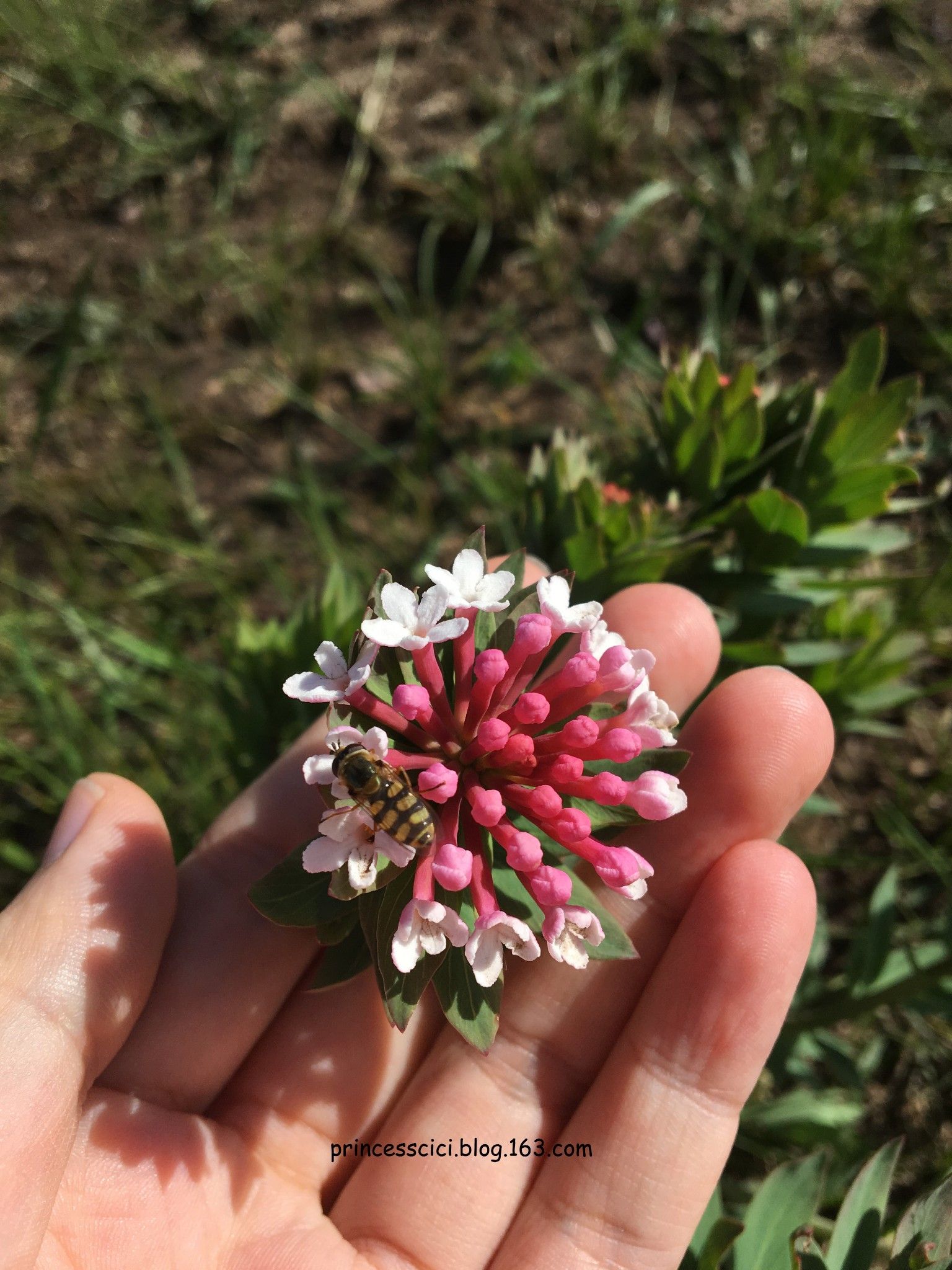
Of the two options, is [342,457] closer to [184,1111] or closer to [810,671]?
[810,671]

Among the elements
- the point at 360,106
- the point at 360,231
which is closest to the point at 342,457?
the point at 360,231

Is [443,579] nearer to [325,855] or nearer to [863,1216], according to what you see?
[325,855]

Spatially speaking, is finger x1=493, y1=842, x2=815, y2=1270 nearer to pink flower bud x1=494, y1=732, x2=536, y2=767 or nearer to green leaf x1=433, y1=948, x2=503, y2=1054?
green leaf x1=433, y1=948, x2=503, y2=1054

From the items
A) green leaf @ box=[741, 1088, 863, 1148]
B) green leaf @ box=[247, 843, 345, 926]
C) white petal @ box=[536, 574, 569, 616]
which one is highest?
white petal @ box=[536, 574, 569, 616]

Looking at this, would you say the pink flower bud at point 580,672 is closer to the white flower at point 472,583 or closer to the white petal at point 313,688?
the white flower at point 472,583

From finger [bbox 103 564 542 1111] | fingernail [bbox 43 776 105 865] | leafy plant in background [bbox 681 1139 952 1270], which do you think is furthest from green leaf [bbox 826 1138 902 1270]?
fingernail [bbox 43 776 105 865]

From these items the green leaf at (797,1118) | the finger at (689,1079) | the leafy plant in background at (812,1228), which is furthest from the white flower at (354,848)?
the green leaf at (797,1118)
